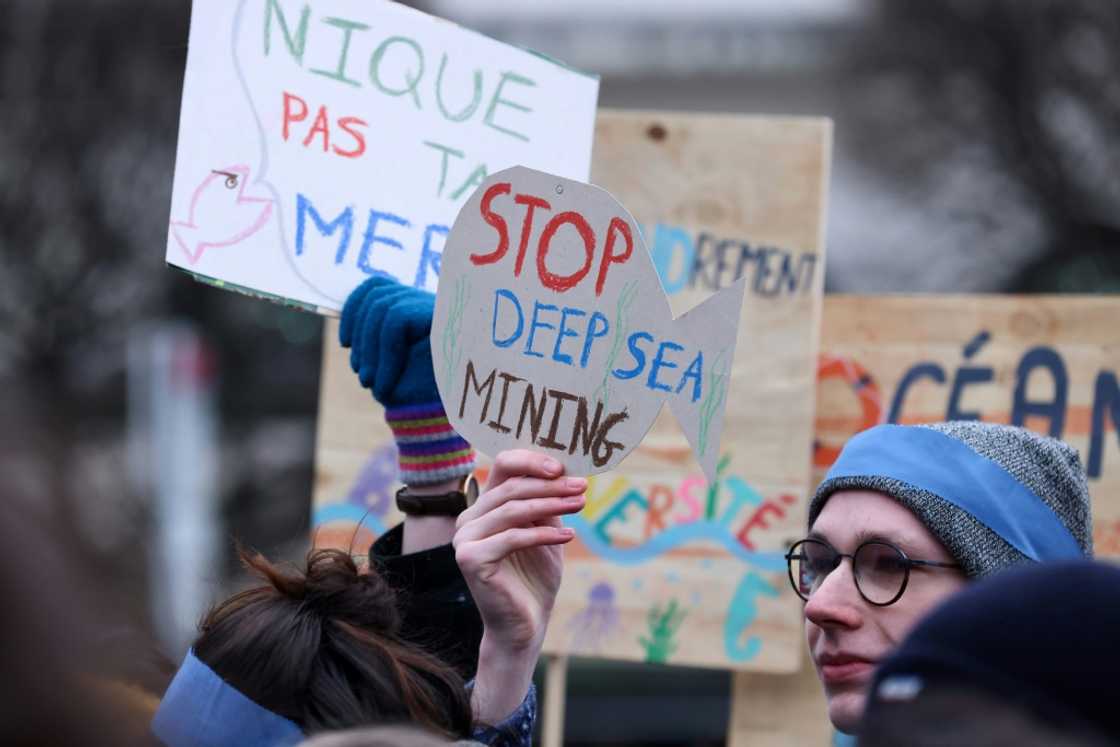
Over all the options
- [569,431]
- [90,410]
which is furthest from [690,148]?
[90,410]

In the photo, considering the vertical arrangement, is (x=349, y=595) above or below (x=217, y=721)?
above

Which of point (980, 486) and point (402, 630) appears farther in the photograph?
point (402, 630)

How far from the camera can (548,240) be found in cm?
170

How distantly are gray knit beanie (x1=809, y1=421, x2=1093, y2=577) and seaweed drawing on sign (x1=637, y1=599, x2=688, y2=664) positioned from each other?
1.31m

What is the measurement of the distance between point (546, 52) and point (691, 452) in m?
5.38

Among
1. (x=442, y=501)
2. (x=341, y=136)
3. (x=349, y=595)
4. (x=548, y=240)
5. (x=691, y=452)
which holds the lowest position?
(x=349, y=595)

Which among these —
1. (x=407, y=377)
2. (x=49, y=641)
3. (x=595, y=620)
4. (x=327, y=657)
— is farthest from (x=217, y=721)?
(x=595, y=620)

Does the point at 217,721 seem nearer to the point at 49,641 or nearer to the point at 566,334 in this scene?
the point at 566,334

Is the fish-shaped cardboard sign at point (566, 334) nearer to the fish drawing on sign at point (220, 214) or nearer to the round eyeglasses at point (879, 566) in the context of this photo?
the round eyeglasses at point (879, 566)

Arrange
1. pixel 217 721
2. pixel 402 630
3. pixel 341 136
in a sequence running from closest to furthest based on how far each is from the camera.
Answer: pixel 217 721, pixel 402 630, pixel 341 136

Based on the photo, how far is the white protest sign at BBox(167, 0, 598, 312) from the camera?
2.06 meters

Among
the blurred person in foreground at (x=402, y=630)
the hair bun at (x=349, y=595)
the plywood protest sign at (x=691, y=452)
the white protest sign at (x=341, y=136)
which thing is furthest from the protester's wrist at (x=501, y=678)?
the plywood protest sign at (x=691, y=452)

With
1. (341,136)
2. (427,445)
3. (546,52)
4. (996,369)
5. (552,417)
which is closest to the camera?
(552,417)

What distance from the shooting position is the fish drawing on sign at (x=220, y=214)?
202cm
